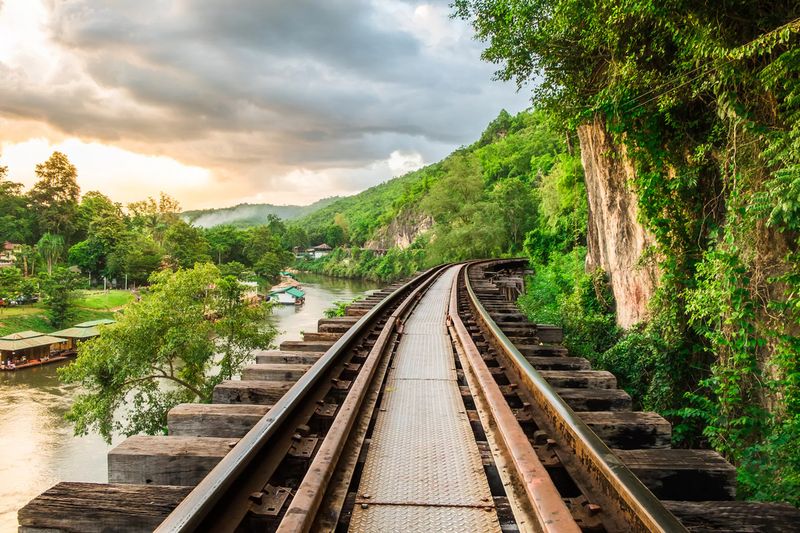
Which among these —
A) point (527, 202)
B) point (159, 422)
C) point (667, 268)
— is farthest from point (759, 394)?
point (527, 202)

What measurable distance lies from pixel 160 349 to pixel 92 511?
64.9 feet

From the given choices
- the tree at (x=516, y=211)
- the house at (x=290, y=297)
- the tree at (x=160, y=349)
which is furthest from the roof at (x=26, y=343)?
the tree at (x=516, y=211)

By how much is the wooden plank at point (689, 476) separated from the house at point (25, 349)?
35169 mm

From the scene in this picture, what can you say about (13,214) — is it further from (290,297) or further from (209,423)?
(209,423)

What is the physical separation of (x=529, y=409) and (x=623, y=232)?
26.5ft

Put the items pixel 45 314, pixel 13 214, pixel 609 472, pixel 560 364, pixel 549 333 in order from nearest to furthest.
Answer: pixel 609 472 < pixel 560 364 < pixel 549 333 < pixel 45 314 < pixel 13 214

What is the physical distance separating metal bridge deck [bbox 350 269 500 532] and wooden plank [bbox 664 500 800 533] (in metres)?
0.72

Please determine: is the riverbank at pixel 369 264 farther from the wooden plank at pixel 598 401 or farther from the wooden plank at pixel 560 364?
the wooden plank at pixel 598 401

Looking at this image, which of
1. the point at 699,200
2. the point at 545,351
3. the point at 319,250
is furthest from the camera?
the point at 319,250

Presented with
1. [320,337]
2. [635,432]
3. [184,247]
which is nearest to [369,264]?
[184,247]

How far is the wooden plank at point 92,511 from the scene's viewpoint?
1.56 m

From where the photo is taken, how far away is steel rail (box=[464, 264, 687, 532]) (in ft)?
4.98

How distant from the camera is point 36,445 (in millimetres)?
18516

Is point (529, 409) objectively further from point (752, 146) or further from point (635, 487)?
point (752, 146)
